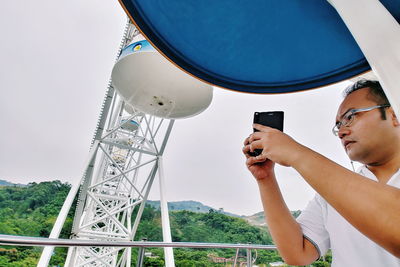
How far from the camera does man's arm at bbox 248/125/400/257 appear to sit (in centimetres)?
31

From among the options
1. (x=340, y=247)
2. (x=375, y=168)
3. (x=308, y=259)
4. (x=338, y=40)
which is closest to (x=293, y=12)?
(x=338, y=40)

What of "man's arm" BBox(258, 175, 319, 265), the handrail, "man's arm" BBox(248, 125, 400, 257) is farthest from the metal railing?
"man's arm" BBox(248, 125, 400, 257)

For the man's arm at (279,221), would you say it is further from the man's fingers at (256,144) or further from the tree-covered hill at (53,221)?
the tree-covered hill at (53,221)

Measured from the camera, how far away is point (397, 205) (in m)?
0.31

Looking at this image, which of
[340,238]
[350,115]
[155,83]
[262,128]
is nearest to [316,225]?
[340,238]

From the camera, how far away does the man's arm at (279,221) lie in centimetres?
74

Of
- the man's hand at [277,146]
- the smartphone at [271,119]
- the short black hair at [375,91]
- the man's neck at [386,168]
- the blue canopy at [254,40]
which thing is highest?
the blue canopy at [254,40]

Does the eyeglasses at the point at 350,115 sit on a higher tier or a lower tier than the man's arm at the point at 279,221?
higher

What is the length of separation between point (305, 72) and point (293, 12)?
0.20m

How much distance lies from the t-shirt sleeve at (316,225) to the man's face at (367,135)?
0.83 ft

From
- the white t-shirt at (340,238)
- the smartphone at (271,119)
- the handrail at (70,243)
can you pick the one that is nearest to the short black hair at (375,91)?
the white t-shirt at (340,238)

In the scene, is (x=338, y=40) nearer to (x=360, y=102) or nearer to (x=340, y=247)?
(x=360, y=102)

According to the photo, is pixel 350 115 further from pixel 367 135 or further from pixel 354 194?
pixel 354 194

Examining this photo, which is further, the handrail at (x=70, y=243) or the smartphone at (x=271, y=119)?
the handrail at (x=70, y=243)
